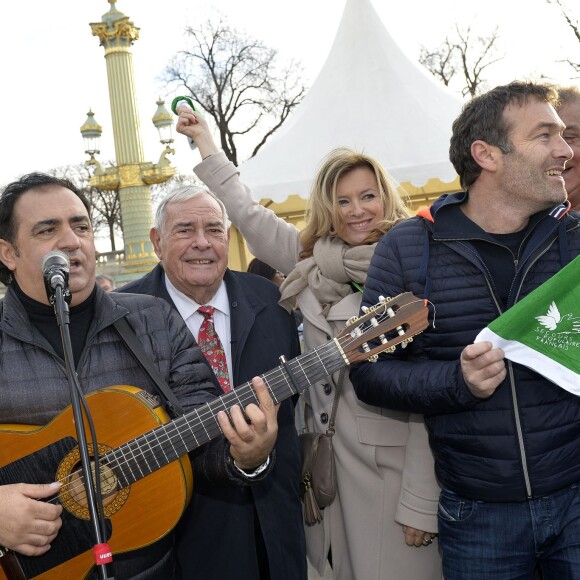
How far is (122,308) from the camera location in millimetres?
2752

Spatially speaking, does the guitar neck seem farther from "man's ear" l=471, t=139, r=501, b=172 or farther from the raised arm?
the raised arm

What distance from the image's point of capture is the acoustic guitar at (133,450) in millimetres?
2465

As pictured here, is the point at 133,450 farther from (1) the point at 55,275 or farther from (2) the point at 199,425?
(1) the point at 55,275

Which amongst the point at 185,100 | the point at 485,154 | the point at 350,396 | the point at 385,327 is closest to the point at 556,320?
the point at 385,327

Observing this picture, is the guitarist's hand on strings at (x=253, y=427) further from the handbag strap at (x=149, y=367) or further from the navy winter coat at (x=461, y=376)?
the navy winter coat at (x=461, y=376)

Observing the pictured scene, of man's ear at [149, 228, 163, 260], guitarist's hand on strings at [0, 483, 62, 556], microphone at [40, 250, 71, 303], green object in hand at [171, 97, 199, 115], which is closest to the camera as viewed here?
microphone at [40, 250, 71, 303]

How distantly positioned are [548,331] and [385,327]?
542mm

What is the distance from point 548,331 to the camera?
244cm

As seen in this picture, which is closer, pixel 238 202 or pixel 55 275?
pixel 55 275

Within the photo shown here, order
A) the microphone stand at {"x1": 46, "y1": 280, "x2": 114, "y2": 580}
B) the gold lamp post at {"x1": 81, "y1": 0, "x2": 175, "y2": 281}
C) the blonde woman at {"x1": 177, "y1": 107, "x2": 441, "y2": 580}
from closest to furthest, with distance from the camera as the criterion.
→ the microphone stand at {"x1": 46, "y1": 280, "x2": 114, "y2": 580} < the blonde woman at {"x1": 177, "y1": 107, "x2": 441, "y2": 580} < the gold lamp post at {"x1": 81, "y1": 0, "x2": 175, "y2": 281}

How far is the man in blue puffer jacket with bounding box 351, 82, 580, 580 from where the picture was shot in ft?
8.02

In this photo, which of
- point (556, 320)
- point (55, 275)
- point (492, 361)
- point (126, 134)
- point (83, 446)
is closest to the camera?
point (83, 446)

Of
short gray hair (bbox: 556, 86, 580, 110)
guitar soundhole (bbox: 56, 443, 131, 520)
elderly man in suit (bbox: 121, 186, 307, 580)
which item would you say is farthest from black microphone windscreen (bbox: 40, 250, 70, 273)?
short gray hair (bbox: 556, 86, 580, 110)

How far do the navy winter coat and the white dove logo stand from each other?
Answer: 153mm
